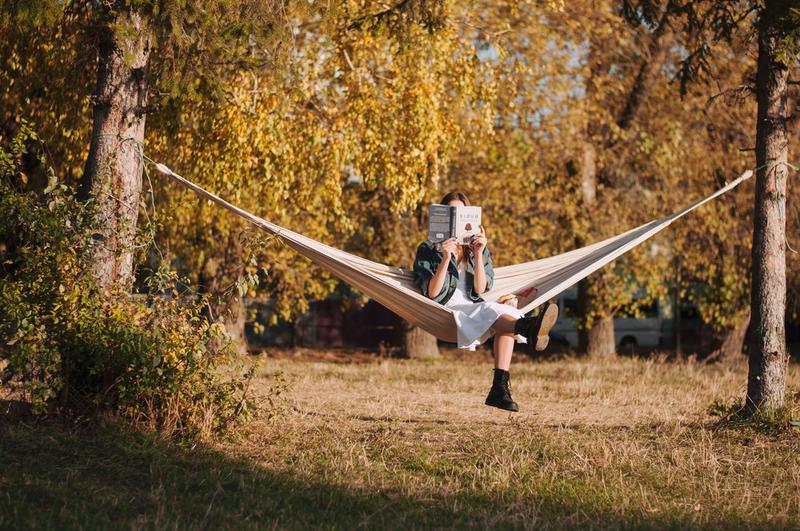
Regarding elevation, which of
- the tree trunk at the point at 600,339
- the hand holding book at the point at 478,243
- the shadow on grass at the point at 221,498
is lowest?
the shadow on grass at the point at 221,498

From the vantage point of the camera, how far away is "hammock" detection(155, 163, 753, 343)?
18.0 ft

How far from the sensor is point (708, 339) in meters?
16.3

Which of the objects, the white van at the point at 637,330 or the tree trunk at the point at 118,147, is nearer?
the tree trunk at the point at 118,147

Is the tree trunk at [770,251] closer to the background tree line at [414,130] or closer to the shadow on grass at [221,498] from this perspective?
the background tree line at [414,130]

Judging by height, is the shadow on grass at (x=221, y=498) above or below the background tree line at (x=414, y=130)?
below

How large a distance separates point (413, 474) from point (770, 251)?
2.91m

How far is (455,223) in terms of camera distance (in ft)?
18.9

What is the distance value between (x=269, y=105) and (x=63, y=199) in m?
3.97

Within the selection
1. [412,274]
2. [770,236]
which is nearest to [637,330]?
[770,236]

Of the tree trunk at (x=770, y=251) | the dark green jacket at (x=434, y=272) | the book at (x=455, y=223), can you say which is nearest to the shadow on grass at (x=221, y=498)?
the dark green jacket at (x=434, y=272)

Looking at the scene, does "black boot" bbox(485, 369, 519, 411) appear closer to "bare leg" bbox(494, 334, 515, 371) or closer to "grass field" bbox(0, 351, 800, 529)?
"bare leg" bbox(494, 334, 515, 371)

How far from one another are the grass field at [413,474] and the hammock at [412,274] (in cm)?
73

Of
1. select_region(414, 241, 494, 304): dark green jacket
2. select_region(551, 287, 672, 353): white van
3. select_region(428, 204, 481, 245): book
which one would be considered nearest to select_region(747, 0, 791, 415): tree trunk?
select_region(414, 241, 494, 304): dark green jacket

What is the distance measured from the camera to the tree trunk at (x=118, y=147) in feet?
17.3
